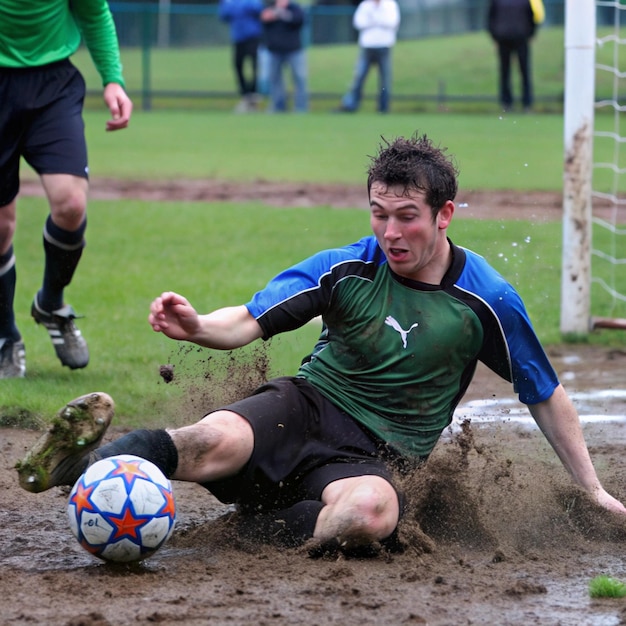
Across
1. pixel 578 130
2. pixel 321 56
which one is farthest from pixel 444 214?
pixel 321 56

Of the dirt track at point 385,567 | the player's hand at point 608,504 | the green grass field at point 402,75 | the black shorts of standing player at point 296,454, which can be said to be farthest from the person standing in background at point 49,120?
the green grass field at point 402,75

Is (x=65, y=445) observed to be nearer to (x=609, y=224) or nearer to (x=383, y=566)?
(x=383, y=566)

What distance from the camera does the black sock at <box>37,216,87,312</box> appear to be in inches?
249

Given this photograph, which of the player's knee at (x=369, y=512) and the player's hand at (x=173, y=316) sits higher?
the player's hand at (x=173, y=316)

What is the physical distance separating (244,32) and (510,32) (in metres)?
5.96

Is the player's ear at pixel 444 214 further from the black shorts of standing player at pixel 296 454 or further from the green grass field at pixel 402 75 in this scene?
the green grass field at pixel 402 75

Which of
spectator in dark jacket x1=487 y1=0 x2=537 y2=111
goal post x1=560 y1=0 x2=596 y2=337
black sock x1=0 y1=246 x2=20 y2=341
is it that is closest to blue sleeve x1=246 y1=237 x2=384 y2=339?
black sock x1=0 y1=246 x2=20 y2=341

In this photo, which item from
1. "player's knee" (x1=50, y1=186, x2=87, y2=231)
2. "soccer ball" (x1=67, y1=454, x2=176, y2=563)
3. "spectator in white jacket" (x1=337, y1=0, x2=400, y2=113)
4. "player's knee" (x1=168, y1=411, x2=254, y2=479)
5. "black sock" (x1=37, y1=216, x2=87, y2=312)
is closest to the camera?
"soccer ball" (x1=67, y1=454, x2=176, y2=563)

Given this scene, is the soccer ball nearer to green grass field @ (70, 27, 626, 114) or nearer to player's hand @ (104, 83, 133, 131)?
player's hand @ (104, 83, 133, 131)

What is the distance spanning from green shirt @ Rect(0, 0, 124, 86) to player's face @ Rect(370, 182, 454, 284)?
274 centimetres

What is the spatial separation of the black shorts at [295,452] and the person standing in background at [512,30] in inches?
817

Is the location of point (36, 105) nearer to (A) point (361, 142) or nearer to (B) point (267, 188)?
(B) point (267, 188)

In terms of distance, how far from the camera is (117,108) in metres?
6.48

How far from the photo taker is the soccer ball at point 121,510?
12.4ft
